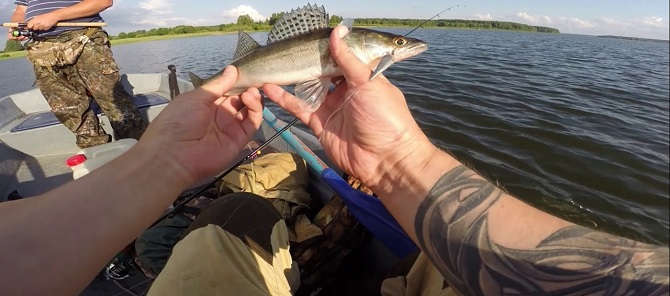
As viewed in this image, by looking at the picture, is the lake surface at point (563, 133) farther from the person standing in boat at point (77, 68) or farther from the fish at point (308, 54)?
the person standing in boat at point (77, 68)

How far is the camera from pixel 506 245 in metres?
1.75

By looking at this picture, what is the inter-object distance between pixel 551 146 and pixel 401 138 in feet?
29.8

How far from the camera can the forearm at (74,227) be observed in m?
1.26

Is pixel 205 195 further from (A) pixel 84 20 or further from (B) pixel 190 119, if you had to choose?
(A) pixel 84 20

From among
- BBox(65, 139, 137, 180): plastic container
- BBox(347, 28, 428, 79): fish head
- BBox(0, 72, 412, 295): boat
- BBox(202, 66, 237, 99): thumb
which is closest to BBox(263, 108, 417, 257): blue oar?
BBox(0, 72, 412, 295): boat

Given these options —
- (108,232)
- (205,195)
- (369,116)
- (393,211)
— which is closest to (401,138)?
(369,116)

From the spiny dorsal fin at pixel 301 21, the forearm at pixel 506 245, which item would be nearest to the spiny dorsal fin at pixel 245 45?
the spiny dorsal fin at pixel 301 21

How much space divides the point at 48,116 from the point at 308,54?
25.2ft

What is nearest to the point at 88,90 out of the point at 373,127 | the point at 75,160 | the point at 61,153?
the point at 61,153

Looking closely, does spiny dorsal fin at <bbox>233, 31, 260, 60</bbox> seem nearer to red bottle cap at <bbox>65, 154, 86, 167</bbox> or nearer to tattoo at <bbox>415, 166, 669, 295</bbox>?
tattoo at <bbox>415, 166, 669, 295</bbox>

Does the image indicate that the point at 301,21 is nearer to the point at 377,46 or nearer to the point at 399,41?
the point at 377,46

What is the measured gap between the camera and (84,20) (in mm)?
5637

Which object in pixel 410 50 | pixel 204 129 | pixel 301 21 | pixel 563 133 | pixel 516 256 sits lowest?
pixel 563 133

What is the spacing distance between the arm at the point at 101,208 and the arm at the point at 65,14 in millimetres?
4281
